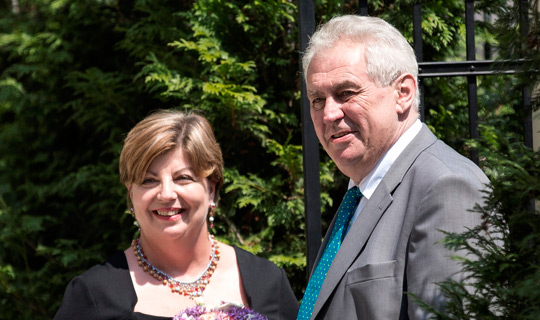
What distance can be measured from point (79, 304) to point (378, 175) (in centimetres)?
136

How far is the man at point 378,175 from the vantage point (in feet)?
6.04

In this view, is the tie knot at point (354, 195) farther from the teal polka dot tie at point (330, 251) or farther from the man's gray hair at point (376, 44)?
the man's gray hair at point (376, 44)

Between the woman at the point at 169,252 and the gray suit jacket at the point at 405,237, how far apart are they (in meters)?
0.71

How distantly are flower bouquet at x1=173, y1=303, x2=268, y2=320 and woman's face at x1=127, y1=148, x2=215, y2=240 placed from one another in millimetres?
372

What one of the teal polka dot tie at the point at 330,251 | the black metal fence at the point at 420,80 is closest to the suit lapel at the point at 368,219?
the teal polka dot tie at the point at 330,251

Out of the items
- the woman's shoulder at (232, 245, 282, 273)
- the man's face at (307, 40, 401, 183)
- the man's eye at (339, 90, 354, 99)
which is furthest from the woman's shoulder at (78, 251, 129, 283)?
the man's eye at (339, 90, 354, 99)

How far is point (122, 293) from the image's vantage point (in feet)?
8.57

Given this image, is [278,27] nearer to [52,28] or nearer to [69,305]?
[52,28]

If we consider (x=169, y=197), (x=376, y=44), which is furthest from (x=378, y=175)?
(x=169, y=197)

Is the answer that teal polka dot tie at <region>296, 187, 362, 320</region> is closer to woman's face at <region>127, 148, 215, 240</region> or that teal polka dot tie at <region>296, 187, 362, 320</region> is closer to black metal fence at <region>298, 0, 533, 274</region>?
black metal fence at <region>298, 0, 533, 274</region>

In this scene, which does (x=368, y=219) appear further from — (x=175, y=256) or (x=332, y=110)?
(x=175, y=256)

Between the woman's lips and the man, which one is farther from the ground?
the man

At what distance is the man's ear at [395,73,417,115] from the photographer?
217cm

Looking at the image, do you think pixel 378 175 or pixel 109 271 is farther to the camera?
pixel 109 271
